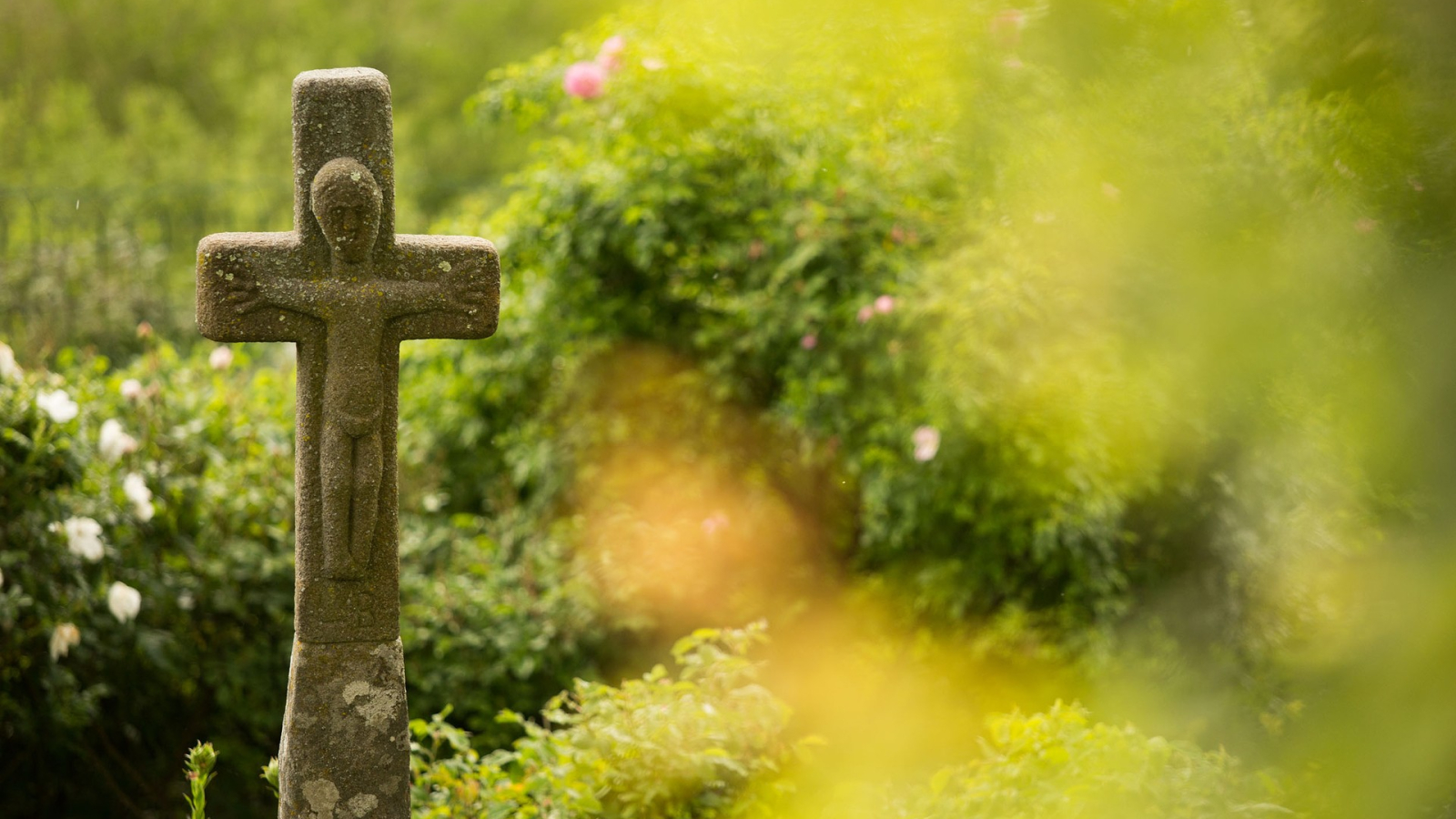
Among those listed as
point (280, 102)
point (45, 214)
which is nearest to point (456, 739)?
point (45, 214)

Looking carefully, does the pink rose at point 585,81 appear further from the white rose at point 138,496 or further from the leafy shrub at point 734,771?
the leafy shrub at point 734,771

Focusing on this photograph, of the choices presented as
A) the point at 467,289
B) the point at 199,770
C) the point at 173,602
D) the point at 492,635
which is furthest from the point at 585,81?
the point at 199,770

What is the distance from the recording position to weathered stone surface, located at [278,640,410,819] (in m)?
2.33

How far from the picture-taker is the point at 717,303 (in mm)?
4547

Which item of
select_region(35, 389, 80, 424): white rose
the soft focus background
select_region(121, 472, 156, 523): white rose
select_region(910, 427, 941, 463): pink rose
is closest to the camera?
the soft focus background

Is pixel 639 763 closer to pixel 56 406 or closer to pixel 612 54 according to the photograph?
pixel 56 406

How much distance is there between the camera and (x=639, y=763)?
2877 mm

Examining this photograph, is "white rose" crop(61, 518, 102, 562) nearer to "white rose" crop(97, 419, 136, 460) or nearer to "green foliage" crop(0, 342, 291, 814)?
"green foliage" crop(0, 342, 291, 814)

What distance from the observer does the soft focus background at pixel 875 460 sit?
3.47 ft

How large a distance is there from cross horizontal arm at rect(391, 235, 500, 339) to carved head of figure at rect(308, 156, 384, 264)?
9 centimetres

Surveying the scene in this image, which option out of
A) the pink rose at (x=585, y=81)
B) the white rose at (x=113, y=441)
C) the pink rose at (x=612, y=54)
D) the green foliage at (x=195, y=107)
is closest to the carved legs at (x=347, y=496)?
the white rose at (x=113, y=441)

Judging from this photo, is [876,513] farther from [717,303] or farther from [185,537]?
[185,537]

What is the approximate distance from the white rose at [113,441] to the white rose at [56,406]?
14cm

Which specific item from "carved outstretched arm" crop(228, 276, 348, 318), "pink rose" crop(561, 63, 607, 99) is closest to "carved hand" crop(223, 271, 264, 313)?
"carved outstretched arm" crop(228, 276, 348, 318)
